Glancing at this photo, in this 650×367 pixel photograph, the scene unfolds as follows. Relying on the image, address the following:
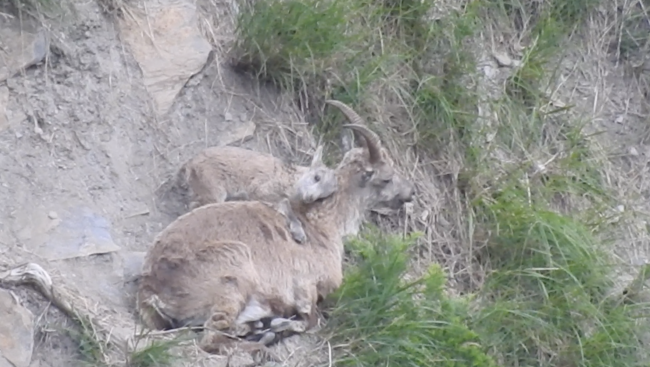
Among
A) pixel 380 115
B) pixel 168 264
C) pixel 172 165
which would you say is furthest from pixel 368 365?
pixel 380 115

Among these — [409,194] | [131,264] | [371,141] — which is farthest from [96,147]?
[409,194]

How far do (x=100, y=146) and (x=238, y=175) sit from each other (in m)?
0.75

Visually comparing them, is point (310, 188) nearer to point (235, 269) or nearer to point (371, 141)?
point (371, 141)

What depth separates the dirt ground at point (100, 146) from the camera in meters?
5.95

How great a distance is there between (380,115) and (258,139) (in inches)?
33.3

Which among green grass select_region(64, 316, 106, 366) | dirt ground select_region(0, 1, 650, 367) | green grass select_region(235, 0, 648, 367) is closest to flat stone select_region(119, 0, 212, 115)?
dirt ground select_region(0, 1, 650, 367)

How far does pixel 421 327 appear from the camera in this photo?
6008 mm

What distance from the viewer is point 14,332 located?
5.38 meters

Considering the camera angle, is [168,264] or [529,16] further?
[529,16]

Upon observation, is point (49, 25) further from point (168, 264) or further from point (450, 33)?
point (450, 33)

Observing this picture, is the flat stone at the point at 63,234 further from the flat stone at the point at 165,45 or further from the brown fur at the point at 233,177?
the flat stone at the point at 165,45

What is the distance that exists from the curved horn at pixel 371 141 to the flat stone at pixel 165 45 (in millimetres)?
1112

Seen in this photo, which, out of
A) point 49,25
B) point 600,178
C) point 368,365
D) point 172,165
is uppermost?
point 49,25

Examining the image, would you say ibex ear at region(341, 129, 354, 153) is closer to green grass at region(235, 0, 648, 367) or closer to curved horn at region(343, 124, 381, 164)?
green grass at region(235, 0, 648, 367)
